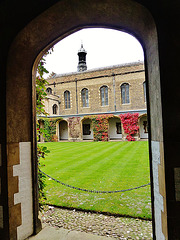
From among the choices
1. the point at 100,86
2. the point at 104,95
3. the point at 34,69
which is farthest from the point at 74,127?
the point at 34,69

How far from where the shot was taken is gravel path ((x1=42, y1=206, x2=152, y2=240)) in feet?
7.13

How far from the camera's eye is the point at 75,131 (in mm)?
20281

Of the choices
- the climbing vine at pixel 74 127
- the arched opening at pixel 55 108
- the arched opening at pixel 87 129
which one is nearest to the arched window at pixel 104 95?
the arched opening at pixel 87 129

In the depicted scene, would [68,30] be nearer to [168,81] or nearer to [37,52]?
[37,52]

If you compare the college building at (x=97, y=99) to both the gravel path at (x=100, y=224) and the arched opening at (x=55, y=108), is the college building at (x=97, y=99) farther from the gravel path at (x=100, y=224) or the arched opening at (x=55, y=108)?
the gravel path at (x=100, y=224)

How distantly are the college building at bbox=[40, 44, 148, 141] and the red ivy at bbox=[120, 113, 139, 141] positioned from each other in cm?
33

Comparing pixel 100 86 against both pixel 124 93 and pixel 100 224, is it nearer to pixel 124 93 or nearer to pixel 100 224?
pixel 124 93

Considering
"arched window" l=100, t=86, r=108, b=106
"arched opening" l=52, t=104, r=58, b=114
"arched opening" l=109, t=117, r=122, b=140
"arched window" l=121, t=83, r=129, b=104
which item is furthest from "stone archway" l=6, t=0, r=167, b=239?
"arched opening" l=52, t=104, r=58, b=114

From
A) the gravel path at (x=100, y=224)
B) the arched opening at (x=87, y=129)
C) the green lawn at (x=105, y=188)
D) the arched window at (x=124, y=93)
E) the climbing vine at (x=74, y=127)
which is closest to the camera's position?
the gravel path at (x=100, y=224)

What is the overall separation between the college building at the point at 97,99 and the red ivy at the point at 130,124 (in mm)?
332

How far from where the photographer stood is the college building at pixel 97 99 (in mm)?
18609

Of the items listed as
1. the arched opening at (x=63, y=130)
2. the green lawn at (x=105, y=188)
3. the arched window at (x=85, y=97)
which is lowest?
the green lawn at (x=105, y=188)

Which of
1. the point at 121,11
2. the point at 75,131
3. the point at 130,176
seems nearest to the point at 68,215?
the point at 130,176

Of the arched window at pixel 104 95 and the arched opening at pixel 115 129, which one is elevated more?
the arched window at pixel 104 95
